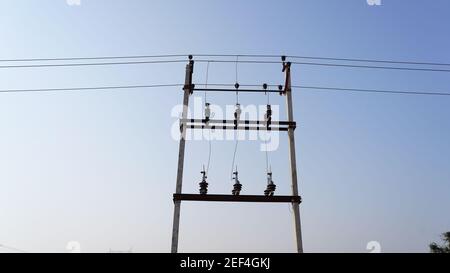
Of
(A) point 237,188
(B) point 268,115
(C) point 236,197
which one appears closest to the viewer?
(C) point 236,197

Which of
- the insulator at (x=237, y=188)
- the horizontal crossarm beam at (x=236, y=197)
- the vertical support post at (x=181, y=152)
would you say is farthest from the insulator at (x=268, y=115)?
the vertical support post at (x=181, y=152)

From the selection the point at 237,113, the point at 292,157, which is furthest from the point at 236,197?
the point at 237,113

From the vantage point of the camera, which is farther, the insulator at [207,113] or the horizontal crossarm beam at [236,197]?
the insulator at [207,113]

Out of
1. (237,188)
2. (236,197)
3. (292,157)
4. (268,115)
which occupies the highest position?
(268,115)

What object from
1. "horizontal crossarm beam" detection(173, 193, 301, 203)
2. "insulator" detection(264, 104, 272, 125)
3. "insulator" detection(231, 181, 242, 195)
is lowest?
"horizontal crossarm beam" detection(173, 193, 301, 203)

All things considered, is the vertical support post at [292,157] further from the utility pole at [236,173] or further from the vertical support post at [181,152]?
the vertical support post at [181,152]

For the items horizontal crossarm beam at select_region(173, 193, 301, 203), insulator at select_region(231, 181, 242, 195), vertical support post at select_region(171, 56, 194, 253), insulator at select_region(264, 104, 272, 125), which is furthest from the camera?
insulator at select_region(264, 104, 272, 125)

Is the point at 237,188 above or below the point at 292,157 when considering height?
below

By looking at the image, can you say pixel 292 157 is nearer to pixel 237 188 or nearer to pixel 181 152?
pixel 237 188

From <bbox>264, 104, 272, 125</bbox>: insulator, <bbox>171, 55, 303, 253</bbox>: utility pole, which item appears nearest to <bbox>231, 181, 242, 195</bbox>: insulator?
<bbox>171, 55, 303, 253</bbox>: utility pole

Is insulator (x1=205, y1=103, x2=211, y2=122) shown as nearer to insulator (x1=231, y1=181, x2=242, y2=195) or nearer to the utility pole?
the utility pole

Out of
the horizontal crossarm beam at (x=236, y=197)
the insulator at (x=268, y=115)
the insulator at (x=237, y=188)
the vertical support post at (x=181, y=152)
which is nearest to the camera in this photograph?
the vertical support post at (x=181, y=152)

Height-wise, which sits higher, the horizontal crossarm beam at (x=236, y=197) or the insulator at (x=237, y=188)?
the insulator at (x=237, y=188)
